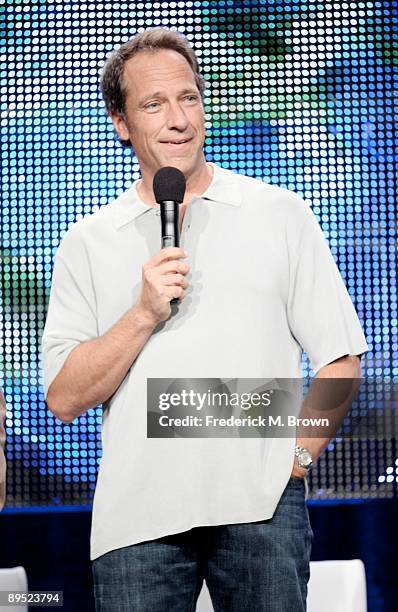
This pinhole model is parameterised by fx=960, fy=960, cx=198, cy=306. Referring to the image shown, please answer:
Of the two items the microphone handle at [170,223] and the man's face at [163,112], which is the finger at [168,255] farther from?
the man's face at [163,112]

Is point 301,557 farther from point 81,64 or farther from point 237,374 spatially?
point 81,64

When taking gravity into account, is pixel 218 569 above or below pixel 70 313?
below

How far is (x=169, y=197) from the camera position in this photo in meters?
1.53

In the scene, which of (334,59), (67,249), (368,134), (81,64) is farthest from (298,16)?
(67,249)

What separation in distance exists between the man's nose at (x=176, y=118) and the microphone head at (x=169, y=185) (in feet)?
0.36

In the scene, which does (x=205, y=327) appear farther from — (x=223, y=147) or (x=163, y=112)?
(x=223, y=147)

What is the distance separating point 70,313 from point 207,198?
31cm

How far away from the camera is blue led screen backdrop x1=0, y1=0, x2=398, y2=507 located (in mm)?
2566

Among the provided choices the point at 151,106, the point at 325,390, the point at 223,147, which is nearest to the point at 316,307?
the point at 325,390

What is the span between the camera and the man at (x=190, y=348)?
1.46 metres

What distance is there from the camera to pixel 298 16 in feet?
8.61

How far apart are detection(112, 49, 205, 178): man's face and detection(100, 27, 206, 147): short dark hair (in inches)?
0.5

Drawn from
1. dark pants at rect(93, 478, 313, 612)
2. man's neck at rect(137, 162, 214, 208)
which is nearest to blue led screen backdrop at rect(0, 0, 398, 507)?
man's neck at rect(137, 162, 214, 208)

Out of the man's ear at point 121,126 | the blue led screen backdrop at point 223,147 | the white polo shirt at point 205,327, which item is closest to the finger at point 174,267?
the white polo shirt at point 205,327
